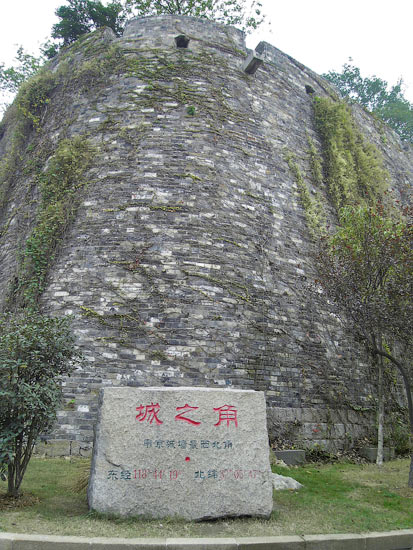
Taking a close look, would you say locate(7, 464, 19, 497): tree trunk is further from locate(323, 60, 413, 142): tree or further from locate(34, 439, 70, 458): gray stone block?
locate(323, 60, 413, 142): tree

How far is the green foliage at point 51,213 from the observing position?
23.1 ft

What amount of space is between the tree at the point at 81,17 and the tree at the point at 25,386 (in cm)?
1338

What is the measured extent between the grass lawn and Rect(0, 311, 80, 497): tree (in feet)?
1.34

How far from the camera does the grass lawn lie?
3137 millimetres

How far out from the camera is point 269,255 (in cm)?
773

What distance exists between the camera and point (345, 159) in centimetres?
1045

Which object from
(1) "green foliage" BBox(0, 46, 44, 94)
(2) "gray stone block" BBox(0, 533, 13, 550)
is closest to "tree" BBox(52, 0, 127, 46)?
(1) "green foliage" BBox(0, 46, 44, 94)

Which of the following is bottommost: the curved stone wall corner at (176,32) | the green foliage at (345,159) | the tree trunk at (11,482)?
the tree trunk at (11,482)

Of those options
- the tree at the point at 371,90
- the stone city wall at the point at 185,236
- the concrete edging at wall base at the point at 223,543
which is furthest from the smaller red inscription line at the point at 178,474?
the tree at the point at 371,90

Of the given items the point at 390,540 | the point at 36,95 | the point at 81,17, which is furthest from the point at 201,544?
the point at 81,17

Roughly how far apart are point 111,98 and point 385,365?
7231 mm

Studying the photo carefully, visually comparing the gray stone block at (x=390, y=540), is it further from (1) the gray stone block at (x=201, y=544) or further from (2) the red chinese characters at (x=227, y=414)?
(2) the red chinese characters at (x=227, y=414)

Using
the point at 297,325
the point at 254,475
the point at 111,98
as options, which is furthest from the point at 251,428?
the point at 111,98

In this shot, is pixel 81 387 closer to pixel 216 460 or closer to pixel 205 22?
pixel 216 460
